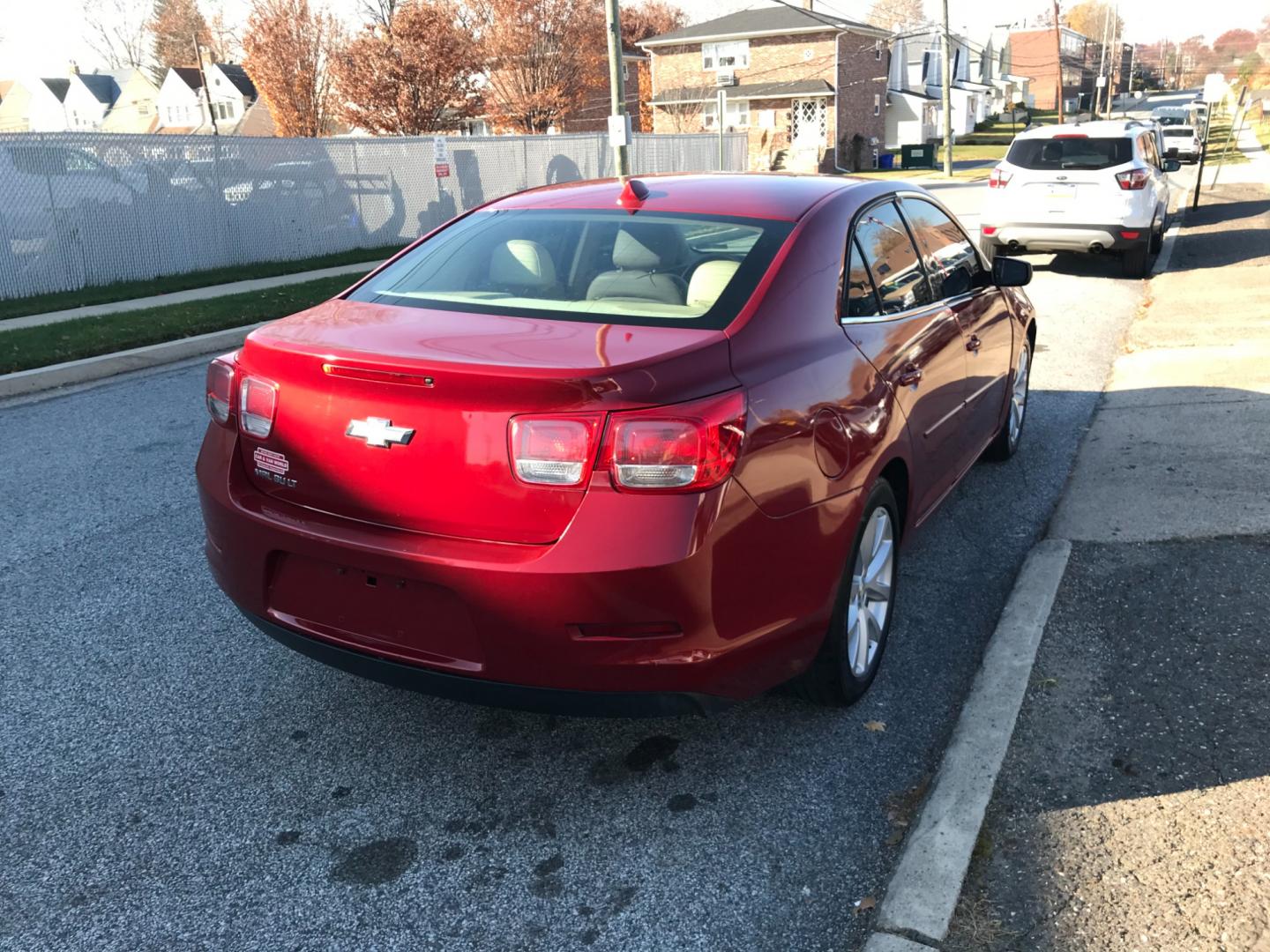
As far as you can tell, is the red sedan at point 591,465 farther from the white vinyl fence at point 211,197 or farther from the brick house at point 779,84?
the brick house at point 779,84

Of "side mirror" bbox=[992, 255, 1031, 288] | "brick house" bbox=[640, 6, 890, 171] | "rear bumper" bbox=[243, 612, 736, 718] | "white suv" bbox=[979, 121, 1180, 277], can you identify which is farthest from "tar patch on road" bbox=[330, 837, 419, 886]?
"brick house" bbox=[640, 6, 890, 171]

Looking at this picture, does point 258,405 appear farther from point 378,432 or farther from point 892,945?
point 892,945

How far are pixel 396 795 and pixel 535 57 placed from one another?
141 feet

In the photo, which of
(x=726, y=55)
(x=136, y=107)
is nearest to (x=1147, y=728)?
(x=726, y=55)

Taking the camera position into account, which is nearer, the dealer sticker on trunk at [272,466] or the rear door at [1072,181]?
the dealer sticker on trunk at [272,466]

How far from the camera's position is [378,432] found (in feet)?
9.25

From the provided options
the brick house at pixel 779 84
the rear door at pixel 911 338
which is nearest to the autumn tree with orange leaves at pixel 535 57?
the brick house at pixel 779 84

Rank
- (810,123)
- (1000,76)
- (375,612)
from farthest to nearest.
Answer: (1000,76), (810,123), (375,612)

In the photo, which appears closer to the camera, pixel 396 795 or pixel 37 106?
pixel 396 795

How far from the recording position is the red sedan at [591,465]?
2.65 metres

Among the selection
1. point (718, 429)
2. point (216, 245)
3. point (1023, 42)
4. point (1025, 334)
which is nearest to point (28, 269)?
point (216, 245)

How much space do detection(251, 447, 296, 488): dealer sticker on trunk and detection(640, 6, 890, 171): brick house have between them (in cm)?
4671

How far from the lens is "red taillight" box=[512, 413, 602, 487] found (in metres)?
2.63

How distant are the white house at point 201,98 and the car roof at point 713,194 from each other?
6602 cm
